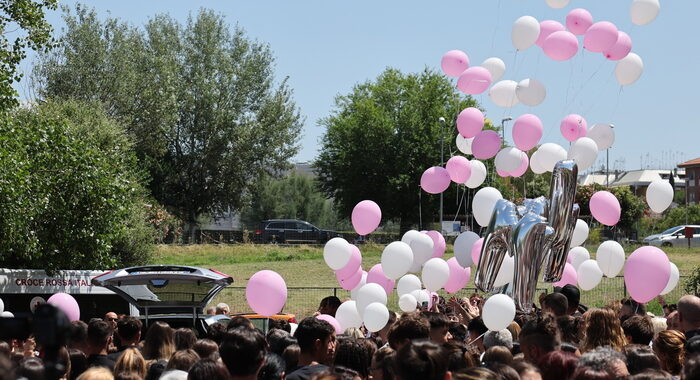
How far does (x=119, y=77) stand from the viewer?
41.6 m

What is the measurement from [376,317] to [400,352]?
4.72m

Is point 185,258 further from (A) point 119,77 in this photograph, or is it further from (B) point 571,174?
(B) point 571,174

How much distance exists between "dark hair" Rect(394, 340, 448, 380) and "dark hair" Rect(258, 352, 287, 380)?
1.69 meters

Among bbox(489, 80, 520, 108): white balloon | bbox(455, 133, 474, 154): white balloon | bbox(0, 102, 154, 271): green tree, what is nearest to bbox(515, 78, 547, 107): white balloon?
bbox(489, 80, 520, 108): white balloon

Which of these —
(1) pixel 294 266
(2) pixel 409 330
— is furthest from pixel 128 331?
(1) pixel 294 266

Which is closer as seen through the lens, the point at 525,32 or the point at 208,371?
the point at 208,371

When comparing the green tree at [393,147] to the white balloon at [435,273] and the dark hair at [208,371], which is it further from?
the dark hair at [208,371]

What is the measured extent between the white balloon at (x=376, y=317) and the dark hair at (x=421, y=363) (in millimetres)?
4714

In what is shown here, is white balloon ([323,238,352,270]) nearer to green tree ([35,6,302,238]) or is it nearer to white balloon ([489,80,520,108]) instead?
white balloon ([489,80,520,108])

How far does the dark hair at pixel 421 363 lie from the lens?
3.52 meters

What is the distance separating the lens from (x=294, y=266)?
32719 millimetres

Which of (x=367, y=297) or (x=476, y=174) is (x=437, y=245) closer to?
(x=476, y=174)

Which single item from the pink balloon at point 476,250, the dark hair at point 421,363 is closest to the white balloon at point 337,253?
the pink balloon at point 476,250

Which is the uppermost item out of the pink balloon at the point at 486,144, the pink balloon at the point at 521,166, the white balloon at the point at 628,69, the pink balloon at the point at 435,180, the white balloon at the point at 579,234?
the white balloon at the point at 628,69
